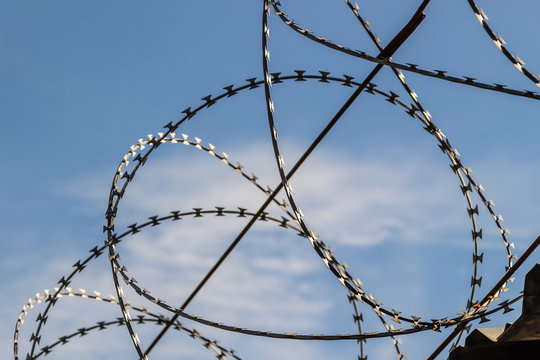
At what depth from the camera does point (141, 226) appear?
10586mm

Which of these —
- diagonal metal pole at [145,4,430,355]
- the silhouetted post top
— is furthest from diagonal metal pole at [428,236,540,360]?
diagonal metal pole at [145,4,430,355]

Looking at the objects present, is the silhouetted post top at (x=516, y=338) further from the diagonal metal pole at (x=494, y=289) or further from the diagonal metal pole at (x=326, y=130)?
the diagonal metal pole at (x=326, y=130)

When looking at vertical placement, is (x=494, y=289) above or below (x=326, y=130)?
below

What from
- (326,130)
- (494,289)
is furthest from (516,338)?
(326,130)

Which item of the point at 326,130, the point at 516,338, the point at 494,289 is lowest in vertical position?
the point at 516,338

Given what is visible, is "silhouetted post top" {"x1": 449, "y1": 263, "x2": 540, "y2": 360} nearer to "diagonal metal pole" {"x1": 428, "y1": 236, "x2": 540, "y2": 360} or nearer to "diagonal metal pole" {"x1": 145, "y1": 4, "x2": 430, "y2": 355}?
"diagonal metal pole" {"x1": 428, "y1": 236, "x2": 540, "y2": 360}

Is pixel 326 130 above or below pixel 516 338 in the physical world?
above

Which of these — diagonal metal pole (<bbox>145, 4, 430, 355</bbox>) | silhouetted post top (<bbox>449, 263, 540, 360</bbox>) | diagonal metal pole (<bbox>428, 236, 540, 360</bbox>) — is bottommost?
silhouetted post top (<bbox>449, 263, 540, 360</bbox>)

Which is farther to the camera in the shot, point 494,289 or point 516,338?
point 494,289

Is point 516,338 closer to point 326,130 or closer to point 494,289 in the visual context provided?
point 494,289

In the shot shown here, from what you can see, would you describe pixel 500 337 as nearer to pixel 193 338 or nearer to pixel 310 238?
pixel 310 238

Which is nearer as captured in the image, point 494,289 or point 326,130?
point 494,289

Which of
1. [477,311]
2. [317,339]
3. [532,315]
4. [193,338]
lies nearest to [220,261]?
[193,338]

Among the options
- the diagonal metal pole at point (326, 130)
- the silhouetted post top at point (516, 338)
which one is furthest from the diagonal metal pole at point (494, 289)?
the diagonal metal pole at point (326, 130)
